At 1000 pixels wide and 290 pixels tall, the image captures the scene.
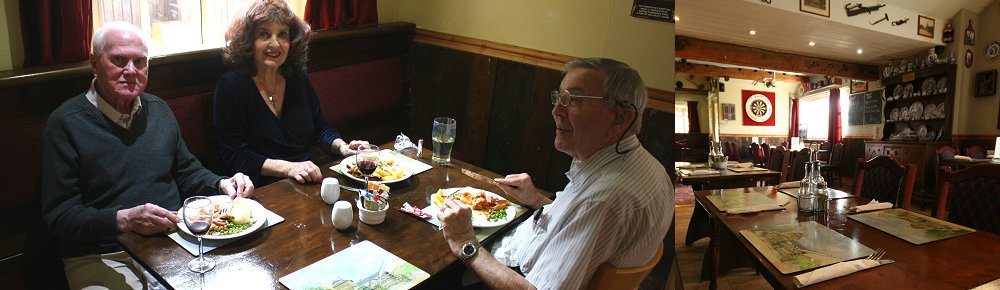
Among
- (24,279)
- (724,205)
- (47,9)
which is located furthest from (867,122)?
(24,279)

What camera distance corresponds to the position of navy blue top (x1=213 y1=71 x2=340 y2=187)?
142 cm

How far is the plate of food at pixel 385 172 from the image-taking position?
74.0 inches

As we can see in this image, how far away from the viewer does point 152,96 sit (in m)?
1.27

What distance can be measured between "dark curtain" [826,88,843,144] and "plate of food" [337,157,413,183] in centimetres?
130

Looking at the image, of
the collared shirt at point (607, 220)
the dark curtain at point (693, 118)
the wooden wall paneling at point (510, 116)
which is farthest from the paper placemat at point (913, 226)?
the wooden wall paneling at point (510, 116)

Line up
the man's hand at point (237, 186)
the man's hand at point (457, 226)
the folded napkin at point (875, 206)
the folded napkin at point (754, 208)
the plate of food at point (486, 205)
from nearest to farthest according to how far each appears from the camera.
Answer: the folded napkin at point (875, 206) → the folded napkin at point (754, 208) → the man's hand at point (237, 186) → the man's hand at point (457, 226) → the plate of food at point (486, 205)

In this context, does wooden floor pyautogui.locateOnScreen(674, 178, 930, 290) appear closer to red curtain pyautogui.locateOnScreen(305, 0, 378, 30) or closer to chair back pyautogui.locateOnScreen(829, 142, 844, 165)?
chair back pyautogui.locateOnScreen(829, 142, 844, 165)

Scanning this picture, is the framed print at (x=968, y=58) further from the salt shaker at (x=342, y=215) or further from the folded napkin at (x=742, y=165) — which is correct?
the salt shaker at (x=342, y=215)

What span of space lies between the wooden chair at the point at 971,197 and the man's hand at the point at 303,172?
1.54 metres

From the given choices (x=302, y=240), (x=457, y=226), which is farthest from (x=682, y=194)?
(x=302, y=240)

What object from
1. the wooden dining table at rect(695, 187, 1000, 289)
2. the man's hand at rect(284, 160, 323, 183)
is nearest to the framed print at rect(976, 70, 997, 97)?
the wooden dining table at rect(695, 187, 1000, 289)

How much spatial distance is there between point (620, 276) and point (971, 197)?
72 centimetres

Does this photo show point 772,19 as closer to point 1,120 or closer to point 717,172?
point 717,172

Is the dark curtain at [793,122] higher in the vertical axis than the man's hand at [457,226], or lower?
higher
